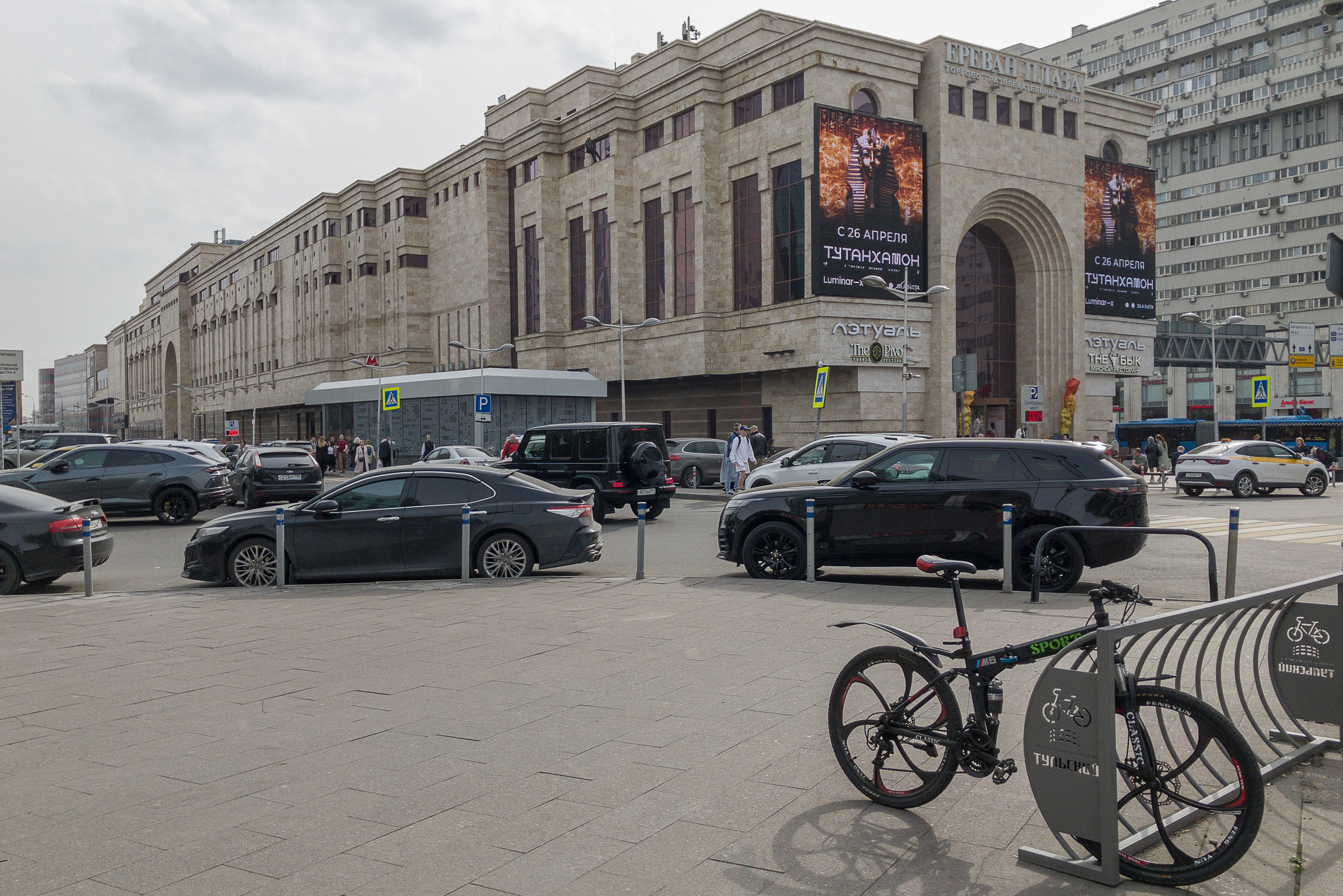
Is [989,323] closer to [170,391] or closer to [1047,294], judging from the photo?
[1047,294]

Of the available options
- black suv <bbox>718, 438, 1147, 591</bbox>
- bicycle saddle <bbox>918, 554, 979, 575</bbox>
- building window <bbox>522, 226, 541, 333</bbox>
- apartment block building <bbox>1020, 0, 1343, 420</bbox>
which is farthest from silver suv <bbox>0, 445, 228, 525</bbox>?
apartment block building <bbox>1020, 0, 1343, 420</bbox>

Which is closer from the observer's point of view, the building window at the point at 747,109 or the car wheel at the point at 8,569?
the car wheel at the point at 8,569

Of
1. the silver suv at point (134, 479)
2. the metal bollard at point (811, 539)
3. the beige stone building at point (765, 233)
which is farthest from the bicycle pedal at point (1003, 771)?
the beige stone building at point (765, 233)

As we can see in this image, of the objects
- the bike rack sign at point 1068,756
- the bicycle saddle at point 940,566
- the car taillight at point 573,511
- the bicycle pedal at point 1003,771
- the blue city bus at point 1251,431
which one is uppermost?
the blue city bus at point 1251,431

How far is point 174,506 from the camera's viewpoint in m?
21.4

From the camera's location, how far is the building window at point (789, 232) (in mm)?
40875

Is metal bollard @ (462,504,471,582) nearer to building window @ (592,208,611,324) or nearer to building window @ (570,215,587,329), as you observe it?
building window @ (592,208,611,324)

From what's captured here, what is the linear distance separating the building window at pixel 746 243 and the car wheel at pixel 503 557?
106 ft

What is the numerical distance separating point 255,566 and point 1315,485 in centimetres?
2720

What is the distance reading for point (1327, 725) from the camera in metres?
5.39

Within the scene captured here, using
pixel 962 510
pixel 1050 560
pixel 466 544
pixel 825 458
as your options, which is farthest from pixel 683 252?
pixel 1050 560

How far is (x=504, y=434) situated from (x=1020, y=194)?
25.3 meters

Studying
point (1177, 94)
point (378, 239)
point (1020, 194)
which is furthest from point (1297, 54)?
point (378, 239)

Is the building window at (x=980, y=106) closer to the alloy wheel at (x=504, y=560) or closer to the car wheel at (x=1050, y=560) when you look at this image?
the car wheel at (x=1050, y=560)
